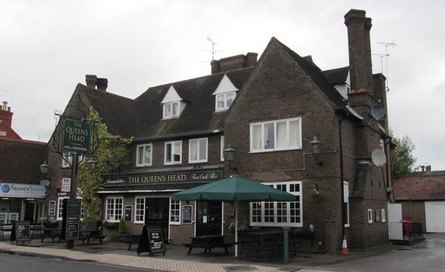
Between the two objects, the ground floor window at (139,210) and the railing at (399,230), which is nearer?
the railing at (399,230)

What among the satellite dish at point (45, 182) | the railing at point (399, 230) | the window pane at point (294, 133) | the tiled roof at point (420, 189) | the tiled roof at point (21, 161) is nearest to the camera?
the window pane at point (294, 133)

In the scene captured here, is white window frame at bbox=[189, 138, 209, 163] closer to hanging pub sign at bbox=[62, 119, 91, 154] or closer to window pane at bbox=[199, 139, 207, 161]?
window pane at bbox=[199, 139, 207, 161]

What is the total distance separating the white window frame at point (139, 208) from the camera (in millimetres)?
24906

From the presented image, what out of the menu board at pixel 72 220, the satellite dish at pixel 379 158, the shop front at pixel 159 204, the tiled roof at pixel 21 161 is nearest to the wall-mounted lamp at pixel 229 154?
the shop front at pixel 159 204

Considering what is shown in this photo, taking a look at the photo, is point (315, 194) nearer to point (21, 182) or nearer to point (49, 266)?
point (49, 266)

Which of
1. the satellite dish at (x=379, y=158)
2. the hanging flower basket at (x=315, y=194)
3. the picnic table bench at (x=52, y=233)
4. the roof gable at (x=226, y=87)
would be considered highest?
the roof gable at (x=226, y=87)

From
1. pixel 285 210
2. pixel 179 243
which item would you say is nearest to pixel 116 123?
pixel 179 243

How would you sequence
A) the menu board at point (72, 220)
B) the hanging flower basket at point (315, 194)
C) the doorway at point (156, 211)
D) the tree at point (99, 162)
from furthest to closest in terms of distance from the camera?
the tree at point (99, 162)
the doorway at point (156, 211)
the menu board at point (72, 220)
the hanging flower basket at point (315, 194)

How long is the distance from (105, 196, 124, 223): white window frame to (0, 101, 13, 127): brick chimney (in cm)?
2791

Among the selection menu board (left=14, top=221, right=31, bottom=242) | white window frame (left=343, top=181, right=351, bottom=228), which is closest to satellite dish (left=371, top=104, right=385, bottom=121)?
white window frame (left=343, top=181, right=351, bottom=228)

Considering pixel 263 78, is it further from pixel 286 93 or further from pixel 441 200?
pixel 441 200

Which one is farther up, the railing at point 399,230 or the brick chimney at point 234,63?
the brick chimney at point 234,63

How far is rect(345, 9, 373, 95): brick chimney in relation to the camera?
71.6 feet

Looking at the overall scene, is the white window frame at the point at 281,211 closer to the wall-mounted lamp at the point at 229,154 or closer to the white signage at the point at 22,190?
the wall-mounted lamp at the point at 229,154
